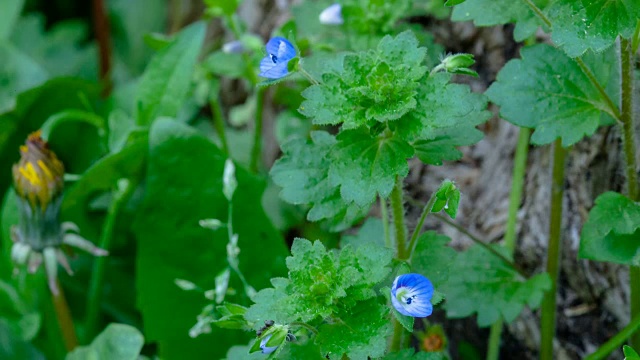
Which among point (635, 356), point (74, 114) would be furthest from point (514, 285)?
point (74, 114)

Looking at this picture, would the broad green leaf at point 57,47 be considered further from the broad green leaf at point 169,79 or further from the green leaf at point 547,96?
the green leaf at point 547,96

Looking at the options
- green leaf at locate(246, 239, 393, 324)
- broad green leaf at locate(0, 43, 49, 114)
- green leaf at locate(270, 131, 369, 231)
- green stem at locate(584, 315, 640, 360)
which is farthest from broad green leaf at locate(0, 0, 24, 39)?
green stem at locate(584, 315, 640, 360)

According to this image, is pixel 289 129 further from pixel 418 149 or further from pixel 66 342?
pixel 418 149

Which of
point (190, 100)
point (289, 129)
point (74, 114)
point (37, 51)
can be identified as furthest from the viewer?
point (37, 51)

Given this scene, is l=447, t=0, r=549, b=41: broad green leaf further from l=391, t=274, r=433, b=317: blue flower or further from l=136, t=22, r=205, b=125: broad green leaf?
l=136, t=22, r=205, b=125: broad green leaf

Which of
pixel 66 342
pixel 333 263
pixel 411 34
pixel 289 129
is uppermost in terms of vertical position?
pixel 411 34

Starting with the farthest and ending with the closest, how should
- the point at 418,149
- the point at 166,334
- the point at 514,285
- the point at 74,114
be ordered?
the point at 74,114 → the point at 166,334 → the point at 514,285 → the point at 418,149
